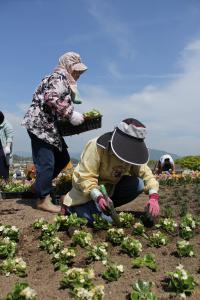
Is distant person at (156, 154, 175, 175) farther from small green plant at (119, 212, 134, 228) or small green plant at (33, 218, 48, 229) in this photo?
small green plant at (33, 218, 48, 229)

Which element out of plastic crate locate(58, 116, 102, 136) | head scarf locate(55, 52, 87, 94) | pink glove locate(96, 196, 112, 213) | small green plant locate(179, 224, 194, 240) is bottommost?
small green plant locate(179, 224, 194, 240)

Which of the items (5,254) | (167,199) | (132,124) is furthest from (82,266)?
(167,199)

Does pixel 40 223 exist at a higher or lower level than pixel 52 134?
lower

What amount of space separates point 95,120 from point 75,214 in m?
1.92

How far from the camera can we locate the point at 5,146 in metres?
9.78

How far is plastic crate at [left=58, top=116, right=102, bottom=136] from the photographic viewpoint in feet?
20.1

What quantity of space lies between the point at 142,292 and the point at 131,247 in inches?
40.1

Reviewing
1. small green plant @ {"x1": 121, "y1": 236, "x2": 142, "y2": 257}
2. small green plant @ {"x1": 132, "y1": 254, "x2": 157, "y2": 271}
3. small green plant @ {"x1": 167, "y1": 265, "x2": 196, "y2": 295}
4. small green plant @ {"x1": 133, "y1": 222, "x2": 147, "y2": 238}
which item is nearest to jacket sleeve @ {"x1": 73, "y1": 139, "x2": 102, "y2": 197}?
small green plant @ {"x1": 133, "y1": 222, "x2": 147, "y2": 238}

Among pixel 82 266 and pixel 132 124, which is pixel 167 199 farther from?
pixel 82 266

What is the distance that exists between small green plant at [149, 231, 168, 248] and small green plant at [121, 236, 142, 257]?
0.29m

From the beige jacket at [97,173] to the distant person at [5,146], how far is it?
4615mm

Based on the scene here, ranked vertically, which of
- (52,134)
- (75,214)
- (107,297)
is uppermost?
(52,134)

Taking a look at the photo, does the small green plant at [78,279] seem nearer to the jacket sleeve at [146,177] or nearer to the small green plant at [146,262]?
the small green plant at [146,262]

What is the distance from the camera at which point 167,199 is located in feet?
23.9
